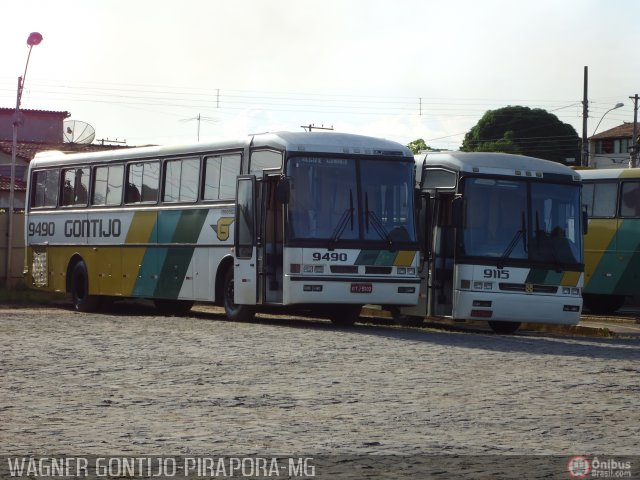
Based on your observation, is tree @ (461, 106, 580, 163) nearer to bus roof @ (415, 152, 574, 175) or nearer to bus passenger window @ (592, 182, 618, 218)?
bus passenger window @ (592, 182, 618, 218)

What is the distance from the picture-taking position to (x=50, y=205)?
31.8 metres

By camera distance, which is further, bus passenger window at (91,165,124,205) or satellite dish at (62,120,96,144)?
satellite dish at (62,120,96,144)

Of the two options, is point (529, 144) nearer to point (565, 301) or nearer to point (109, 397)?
point (565, 301)

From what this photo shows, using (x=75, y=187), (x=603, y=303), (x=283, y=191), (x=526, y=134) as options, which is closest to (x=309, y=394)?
(x=283, y=191)

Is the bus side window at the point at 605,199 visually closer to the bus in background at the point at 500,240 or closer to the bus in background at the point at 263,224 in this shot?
the bus in background at the point at 500,240

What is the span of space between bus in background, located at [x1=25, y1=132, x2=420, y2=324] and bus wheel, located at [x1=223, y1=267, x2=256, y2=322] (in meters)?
0.02

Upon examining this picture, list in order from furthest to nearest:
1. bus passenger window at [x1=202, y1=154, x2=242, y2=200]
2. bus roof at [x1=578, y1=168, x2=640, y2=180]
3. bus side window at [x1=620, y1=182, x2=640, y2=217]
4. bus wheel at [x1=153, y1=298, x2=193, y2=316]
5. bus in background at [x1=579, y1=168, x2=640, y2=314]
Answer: bus roof at [x1=578, y1=168, x2=640, y2=180] < bus in background at [x1=579, y1=168, x2=640, y2=314] < bus side window at [x1=620, y1=182, x2=640, y2=217] < bus wheel at [x1=153, y1=298, x2=193, y2=316] < bus passenger window at [x1=202, y1=154, x2=242, y2=200]

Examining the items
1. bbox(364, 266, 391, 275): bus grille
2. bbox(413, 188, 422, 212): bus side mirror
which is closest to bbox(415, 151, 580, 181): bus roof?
bbox(413, 188, 422, 212): bus side mirror

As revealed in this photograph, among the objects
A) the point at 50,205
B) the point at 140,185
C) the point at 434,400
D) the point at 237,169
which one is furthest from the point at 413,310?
the point at 434,400

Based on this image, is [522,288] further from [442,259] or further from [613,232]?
[613,232]

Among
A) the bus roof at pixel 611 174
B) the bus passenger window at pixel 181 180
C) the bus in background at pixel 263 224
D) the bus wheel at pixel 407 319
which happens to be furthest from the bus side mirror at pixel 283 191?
Answer: the bus roof at pixel 611 174

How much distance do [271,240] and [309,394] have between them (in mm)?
10726

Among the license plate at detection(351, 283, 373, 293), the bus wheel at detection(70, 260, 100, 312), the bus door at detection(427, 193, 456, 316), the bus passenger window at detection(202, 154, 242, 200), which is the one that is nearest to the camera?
the license plate at detection(351, 283, 373, 293)

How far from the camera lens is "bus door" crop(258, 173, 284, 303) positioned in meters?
23.2
